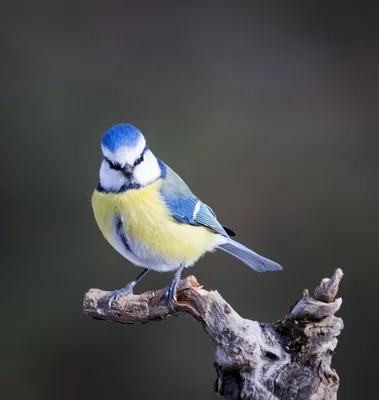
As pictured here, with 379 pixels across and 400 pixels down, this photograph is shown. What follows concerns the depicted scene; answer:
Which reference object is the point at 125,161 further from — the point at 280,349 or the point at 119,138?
the point at 280,349

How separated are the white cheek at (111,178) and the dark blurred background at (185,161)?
3.46 feet

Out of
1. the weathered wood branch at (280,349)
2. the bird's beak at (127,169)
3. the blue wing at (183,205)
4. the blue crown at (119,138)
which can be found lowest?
the weathered wood branch at (280,349)

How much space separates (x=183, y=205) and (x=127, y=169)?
0.17 meters

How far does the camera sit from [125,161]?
135 cm

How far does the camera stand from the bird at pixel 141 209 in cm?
134

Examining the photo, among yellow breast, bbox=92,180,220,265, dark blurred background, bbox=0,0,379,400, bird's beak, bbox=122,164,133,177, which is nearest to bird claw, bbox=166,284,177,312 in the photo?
yellow breast, bbox=92,180,220,265

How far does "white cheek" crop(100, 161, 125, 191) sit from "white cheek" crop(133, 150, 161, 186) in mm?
30

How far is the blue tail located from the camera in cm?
161

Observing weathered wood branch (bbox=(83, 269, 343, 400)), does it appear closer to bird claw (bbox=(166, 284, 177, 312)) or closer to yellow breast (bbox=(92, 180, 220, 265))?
bird claw (bbox=(166, 284, 177, 312))

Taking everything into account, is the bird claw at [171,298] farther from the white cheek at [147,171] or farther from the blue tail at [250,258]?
the blue tail at [250,258]

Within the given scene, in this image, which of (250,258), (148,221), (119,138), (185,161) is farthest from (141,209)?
(185,161)

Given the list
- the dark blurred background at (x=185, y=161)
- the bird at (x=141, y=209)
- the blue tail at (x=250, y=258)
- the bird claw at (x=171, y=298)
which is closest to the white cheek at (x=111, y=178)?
the bird at (x=141, y=209)

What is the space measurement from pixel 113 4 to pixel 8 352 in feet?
4.63

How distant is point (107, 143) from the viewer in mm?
1332
